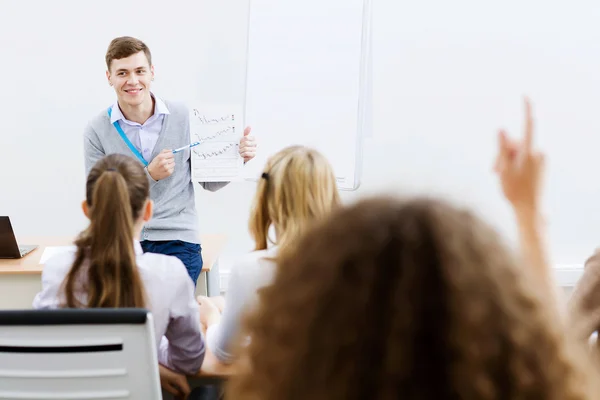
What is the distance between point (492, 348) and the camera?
0.52m

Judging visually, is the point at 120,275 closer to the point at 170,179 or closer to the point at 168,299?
the point at 168,299

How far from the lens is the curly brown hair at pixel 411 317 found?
1.70 ft

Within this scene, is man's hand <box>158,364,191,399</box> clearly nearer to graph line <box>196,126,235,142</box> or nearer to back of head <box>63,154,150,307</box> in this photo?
back of head <box>63,154,150,307</box>

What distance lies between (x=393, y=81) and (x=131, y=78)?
1.60m

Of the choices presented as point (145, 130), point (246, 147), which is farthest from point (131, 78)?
point (246, 147)

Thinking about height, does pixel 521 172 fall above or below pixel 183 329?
above

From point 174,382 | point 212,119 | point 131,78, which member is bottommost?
point 174,382

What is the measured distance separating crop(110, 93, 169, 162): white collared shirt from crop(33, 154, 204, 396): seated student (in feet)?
3.81

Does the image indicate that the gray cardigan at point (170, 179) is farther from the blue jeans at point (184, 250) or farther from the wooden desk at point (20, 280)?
the wooden desk at point (20, 280)

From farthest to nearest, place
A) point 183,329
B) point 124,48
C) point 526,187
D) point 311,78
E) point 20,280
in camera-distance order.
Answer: point 311,78
point 124,48
point 20,280
point 183,329
point 526,187

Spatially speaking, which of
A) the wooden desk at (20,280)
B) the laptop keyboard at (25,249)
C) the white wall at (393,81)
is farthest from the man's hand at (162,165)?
the white wall at (393,81)

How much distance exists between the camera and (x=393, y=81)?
12.9ft

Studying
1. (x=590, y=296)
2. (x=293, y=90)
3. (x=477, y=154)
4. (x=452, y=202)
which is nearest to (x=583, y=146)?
(x=477, y=154)

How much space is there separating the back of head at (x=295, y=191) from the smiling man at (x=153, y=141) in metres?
1.06
